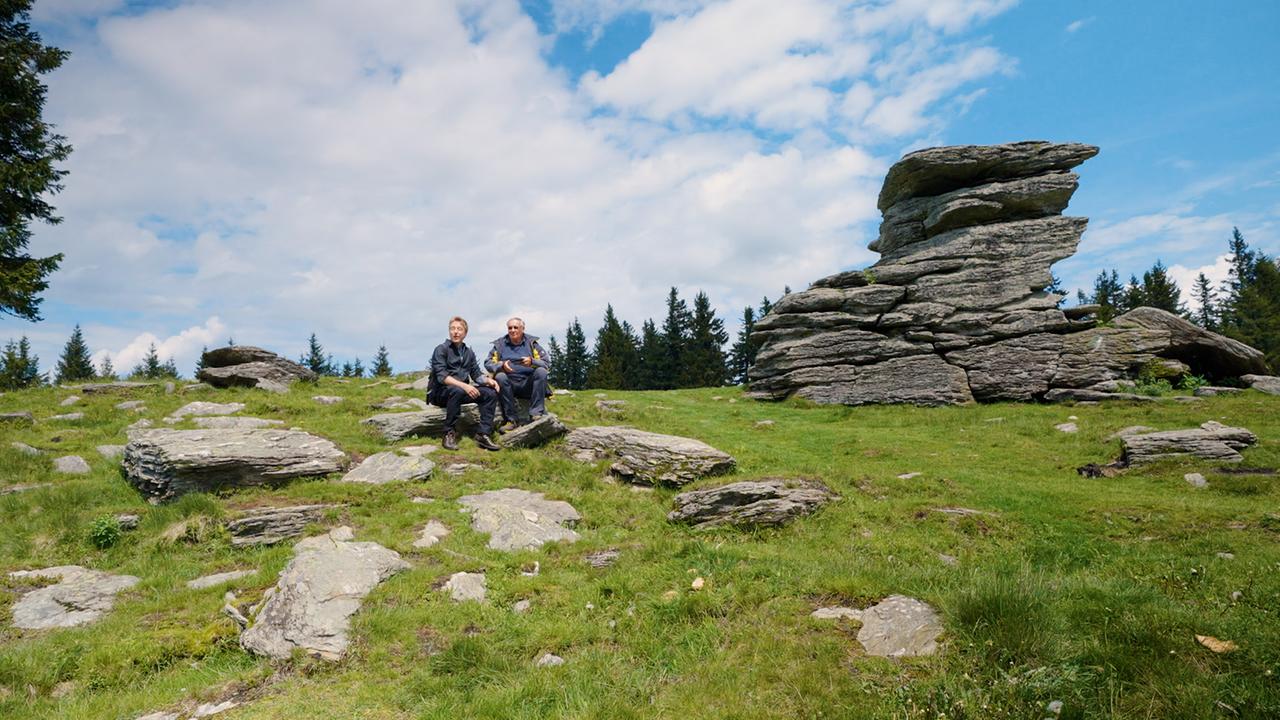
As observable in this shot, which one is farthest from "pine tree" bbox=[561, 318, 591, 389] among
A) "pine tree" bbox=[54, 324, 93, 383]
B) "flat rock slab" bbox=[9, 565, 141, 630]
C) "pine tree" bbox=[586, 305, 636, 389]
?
"flat rock slab" bbox=[9, 565, 141, 630]

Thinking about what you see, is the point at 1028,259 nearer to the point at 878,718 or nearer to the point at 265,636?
the point at 878,718

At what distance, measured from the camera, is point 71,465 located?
12695 millimetres

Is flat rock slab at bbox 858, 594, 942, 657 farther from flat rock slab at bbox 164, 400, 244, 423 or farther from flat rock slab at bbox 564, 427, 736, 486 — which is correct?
flat rock slab at bbox 164, 400, 244, 423

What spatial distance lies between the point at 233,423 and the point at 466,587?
37.8ft

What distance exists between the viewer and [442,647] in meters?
6.60

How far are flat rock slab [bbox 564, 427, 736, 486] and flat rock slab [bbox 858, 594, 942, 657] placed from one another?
6.93 metres

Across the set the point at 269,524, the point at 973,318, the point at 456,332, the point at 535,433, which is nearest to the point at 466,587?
the point at 269,524

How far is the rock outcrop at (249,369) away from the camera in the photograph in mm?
21547

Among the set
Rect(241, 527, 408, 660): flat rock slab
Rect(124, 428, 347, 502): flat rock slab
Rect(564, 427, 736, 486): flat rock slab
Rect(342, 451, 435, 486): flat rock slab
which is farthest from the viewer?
Rect(564, 427, 736, 486): flat rock slab

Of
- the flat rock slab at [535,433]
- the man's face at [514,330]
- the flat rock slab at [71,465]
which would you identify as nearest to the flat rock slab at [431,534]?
the flat rock slab at [535,433]

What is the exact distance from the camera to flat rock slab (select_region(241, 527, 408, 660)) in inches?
256

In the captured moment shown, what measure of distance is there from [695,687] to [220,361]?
25.7m

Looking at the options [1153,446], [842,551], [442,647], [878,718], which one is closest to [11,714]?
[442,647]

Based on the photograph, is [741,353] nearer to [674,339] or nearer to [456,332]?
[674,339]
